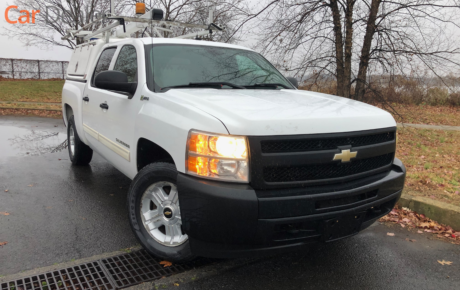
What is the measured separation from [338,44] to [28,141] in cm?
757

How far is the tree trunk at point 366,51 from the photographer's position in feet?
27.7

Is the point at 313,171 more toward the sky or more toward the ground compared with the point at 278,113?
more toward the ground

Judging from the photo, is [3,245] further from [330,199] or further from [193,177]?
[330,199]

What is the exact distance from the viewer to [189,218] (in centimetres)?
259

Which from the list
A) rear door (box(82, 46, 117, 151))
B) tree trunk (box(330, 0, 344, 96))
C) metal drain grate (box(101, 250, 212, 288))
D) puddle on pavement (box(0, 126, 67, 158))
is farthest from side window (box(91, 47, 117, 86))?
tree trunk (box(330, 0, 344, 96))

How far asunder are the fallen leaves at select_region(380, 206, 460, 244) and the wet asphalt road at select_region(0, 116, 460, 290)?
0.18m

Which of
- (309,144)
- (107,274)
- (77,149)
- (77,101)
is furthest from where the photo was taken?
(77,149)

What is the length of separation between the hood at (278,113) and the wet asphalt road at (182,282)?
996 millimetres

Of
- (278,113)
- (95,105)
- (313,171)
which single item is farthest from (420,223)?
(95,105)

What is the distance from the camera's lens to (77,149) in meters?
6.23

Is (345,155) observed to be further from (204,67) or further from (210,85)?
(204,67)

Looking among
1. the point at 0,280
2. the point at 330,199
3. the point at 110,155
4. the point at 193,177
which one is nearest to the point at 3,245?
the point at 0,280

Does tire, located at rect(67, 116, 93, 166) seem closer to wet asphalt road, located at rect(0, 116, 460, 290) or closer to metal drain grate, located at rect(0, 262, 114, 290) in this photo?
wet asphalt road, located at rect(0, 116, 460, 290)

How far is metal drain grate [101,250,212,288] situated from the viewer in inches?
118
